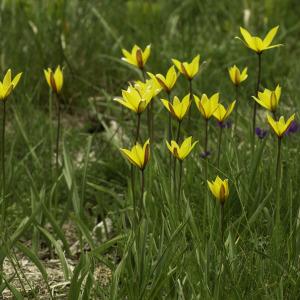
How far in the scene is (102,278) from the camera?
2.63 metres

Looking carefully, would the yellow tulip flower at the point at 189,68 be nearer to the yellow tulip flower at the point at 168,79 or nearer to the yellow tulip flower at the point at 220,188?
the yellow tulip flower at the point at 168,79

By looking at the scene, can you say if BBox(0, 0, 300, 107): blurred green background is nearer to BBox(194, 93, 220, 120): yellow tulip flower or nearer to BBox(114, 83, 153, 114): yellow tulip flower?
BBox(194, 93, 220, 120): yellow tulip flower

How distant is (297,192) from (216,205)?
405mm

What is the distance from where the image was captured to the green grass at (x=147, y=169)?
7.63ft

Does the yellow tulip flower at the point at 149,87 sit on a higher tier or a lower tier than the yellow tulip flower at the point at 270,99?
higher

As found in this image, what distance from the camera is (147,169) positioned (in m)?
2.90

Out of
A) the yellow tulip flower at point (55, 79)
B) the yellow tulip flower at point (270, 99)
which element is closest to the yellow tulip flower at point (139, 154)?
the yellow tulip flower at point (270, 99)

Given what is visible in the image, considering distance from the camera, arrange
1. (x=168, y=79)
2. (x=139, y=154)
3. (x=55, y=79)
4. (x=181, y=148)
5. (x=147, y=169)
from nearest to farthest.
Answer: (x=139, y=154), (x=181, y=148), (x=168, y=79), (x=55, y=79), (x=147, y=169)

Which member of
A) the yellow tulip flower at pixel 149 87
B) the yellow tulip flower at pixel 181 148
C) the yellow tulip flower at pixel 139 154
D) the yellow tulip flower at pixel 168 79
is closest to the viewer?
the yellow tulip flower at pixel 139 154

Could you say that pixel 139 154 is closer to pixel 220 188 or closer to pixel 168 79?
pixel 220 188

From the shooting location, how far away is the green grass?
2326mm

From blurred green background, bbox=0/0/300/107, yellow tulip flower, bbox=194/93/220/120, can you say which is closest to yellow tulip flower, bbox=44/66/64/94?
yellow tulip flower, bbox=194/93/220/120

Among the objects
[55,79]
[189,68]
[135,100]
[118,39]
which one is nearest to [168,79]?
[189,68]

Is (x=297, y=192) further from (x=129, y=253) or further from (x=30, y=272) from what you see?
(x=30, y=272)
